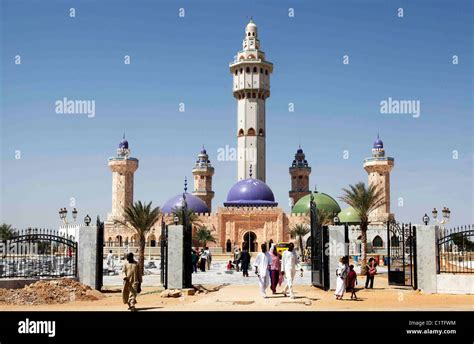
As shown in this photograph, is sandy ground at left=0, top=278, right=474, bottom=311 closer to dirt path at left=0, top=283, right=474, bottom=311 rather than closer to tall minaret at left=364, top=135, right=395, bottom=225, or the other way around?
dirt path at left=0, top=283, right=474, bottom=311

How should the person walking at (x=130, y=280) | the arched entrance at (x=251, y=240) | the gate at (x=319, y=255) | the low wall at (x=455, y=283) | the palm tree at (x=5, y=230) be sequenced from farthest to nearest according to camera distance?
the arched entrance at (x=251, y=240) → the palm tree at (x=5, y=230) → the gate at (x=319, y=255) → the low wall at (x=455, y=283) → the person walking at (x=130, y=280)

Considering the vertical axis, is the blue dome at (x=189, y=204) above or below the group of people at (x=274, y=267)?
above

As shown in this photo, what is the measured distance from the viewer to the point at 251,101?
6438 cm

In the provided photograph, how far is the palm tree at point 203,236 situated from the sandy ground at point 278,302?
122ft

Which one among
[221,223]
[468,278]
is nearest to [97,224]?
[468,278]

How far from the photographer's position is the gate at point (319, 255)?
18.0m

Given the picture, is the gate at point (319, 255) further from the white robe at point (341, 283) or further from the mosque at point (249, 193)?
the mosque at point (249, 193)

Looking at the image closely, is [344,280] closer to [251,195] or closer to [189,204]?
[251,195]

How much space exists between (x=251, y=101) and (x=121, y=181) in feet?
55.8

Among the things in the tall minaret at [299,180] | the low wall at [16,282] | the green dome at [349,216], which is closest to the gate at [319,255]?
the low wall at [16,282]

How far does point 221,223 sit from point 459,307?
45.9 m

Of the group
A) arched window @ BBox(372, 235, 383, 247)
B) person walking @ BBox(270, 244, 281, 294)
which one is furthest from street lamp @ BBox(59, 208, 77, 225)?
arched window @ BBox(372, 235, 383, 247)

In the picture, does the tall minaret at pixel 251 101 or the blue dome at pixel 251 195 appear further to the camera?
the tall minaret at pixel 251 101

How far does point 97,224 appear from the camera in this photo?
18156mm
